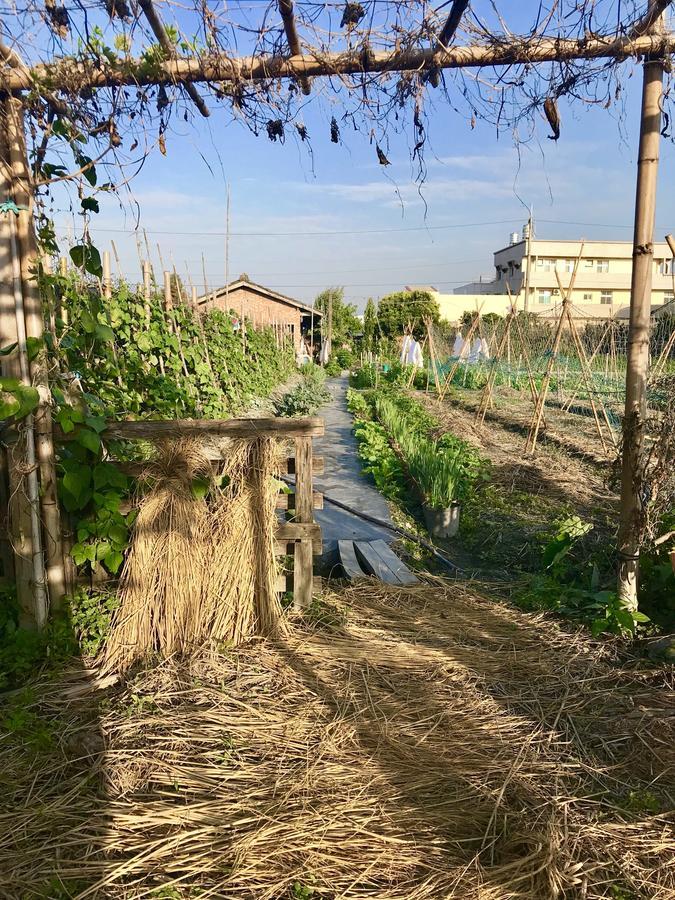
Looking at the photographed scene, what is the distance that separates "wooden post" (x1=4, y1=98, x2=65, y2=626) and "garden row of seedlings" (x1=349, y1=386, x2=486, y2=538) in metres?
3.63

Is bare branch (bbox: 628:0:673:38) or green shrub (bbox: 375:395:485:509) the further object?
green shrub (bbox: 375:395:485:509)

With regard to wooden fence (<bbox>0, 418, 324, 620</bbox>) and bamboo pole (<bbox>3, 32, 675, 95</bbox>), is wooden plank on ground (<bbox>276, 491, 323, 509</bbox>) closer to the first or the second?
wooden fence (<bbox>0, 418, 324, 620</bbox>)

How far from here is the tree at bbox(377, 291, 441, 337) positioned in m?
37.2

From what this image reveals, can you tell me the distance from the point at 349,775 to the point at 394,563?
228 cm

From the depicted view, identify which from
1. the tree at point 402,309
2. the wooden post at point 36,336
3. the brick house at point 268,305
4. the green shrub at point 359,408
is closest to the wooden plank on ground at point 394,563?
the wooden post at point 36,336

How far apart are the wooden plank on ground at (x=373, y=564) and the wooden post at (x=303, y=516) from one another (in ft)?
2.78

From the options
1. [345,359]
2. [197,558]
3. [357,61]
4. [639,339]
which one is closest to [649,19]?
[357,61]

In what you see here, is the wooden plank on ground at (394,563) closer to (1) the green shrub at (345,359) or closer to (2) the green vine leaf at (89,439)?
(2) the green vine leaf at (89,439)

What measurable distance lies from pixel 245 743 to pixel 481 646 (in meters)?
1.48

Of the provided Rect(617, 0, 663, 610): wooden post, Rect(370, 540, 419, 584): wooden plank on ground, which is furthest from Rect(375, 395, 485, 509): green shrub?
Rect(617, 0, 663, 610): wooden post

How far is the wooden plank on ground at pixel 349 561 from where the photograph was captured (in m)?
4.25

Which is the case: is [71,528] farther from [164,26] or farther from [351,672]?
[164,26]

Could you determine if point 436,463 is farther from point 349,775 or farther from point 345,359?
point 345,359

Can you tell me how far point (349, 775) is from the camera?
2.31 meters
